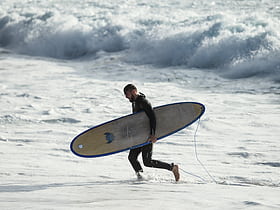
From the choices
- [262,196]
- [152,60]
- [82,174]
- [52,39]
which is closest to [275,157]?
[262,196]

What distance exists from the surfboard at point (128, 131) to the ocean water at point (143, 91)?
0.38 m

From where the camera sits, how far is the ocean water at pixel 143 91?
15.3 ft

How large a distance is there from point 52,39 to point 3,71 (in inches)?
223

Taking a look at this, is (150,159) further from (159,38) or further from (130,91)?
(159,38)

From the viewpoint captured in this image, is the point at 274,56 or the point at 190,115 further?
the point at 274,56

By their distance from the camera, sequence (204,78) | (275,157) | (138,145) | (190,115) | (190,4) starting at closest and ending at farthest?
(138,145) < (190,115) < (275,157) < (204,78) < (190,4)

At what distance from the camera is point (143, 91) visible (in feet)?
36.9

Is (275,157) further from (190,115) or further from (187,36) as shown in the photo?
(187,36)

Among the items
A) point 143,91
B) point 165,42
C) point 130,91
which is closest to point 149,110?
point 130,91

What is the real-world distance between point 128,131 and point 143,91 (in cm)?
601

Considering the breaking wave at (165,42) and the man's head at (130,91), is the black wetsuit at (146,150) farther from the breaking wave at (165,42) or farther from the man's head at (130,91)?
the breaking wave at (165,42)

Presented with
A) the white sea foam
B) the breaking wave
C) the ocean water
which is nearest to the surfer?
the ocean water

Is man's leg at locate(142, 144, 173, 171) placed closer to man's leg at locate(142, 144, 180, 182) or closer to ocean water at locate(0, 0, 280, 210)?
man's leg at locate(142, 144, 180, 182)

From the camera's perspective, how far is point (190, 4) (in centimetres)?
2286
